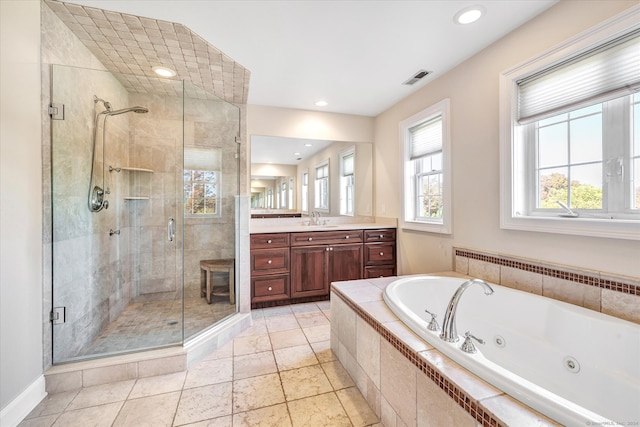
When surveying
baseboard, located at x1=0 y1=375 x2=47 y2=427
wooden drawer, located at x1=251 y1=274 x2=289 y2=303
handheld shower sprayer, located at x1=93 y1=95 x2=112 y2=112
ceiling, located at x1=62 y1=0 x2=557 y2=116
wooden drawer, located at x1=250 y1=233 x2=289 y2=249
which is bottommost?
baseboard, located at x1=0 y1=375 x2=47 y2=427

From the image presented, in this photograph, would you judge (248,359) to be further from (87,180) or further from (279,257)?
(87,180)

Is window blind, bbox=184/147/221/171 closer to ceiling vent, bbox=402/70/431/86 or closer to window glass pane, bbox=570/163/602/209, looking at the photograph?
ceiling vent, bbox=402/70/431/86

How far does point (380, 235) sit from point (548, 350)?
1.98 m

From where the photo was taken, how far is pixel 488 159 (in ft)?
6.93

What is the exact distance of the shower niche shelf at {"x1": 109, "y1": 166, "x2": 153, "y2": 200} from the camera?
2.74 meters

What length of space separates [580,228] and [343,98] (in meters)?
2.38

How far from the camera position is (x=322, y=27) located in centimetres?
186

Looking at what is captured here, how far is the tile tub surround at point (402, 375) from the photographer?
0.86 metres

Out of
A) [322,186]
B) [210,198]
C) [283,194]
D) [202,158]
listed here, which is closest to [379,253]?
[322,186]

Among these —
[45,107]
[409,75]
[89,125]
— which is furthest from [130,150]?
[409,75]

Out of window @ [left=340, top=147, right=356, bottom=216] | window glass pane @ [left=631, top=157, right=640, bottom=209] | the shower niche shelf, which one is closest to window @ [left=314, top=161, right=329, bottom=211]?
window @ [left=340, top=147, right=356, bottom=216]

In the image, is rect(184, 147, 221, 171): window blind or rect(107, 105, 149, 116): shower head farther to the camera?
rect(184, 147, 221, 171): window blind

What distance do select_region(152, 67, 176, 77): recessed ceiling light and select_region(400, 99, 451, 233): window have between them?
94.1 inches

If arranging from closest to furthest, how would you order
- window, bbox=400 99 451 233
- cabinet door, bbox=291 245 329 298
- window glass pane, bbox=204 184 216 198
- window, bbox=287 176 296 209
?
1. window, bbox=400 99 451 233
2. window glass pane, bbox=204 184 216 198
3. cabinet door, bbox=291 245 329 298
4. window, bbox=287 176 296 209
